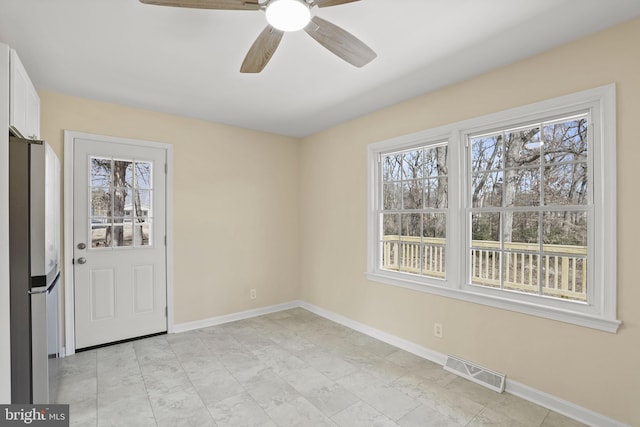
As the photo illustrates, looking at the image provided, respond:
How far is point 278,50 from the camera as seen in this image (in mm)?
2328

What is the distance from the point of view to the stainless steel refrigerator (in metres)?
1.79

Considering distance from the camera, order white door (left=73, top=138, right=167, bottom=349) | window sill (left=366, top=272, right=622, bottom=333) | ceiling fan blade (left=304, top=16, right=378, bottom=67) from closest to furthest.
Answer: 1. ceiling fan blade (left=304, top=16, right=378, bottom=67)
2. window sill (left=366, top=272, right=622, bottom=333)
3. white door (left=73, top=138, right=167, bottom=349)

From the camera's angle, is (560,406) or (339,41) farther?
(560,406)

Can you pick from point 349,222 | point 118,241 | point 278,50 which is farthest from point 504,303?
point 118,241

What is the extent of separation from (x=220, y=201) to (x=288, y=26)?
2.84m

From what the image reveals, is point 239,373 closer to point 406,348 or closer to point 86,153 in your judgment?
point 406,348

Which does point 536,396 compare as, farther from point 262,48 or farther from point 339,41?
point 262,48

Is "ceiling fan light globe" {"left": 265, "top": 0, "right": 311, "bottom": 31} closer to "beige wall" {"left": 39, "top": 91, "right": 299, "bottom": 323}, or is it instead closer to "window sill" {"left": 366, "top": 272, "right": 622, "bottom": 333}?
"window sill" {"left": 366, "top": 272, "right": 622, "bottom": 333}

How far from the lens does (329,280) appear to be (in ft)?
14.1

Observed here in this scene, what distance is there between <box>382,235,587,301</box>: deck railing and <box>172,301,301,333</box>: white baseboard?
2103 mm

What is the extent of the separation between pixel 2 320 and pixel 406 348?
310 cm

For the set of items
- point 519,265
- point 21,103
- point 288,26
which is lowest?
point 519,265

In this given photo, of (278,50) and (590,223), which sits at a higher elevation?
(278,50)

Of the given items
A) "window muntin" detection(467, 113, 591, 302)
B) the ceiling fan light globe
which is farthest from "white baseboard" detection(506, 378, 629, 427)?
the ceiling fan light globe
